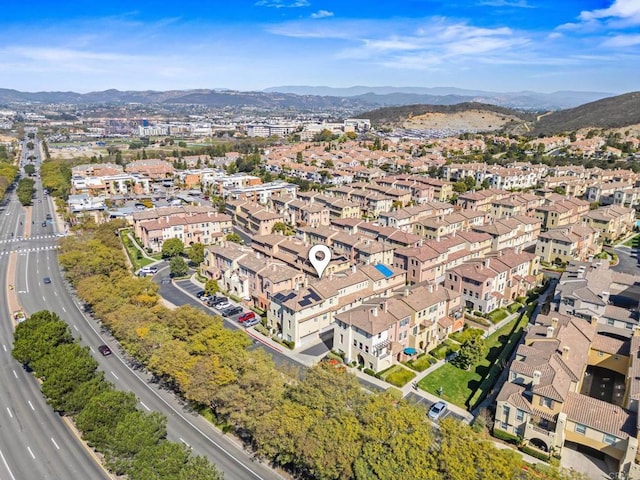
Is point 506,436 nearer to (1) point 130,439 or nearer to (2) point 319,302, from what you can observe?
(2) point 319,302

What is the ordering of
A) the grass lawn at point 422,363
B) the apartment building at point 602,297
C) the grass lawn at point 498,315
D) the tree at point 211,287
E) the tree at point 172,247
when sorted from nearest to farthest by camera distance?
the grass lawn at point 422,363, the apartment building at point 602,297, the grass lawn at point 498,315, the tree at point 211,287, the tree at point 172,247

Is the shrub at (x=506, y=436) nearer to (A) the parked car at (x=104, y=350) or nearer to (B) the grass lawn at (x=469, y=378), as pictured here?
(B) the grass lawn at (x=469, y=378)

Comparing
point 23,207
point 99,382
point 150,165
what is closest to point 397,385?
point 99,382

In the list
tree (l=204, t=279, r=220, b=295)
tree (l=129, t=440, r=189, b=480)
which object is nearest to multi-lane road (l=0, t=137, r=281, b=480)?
tree (l=129, t=440, r=189, b=480)

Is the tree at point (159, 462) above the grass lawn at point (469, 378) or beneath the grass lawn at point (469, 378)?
above

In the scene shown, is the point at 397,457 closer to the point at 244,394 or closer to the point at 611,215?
the point at 244,394

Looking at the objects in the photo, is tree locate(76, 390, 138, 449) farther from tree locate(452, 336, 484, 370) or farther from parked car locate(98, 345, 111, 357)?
tree locate(452, 336, 484, 370)

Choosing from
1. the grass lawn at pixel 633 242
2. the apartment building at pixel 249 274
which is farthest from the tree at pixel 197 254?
A: the grass lawn at pixel 633 242
